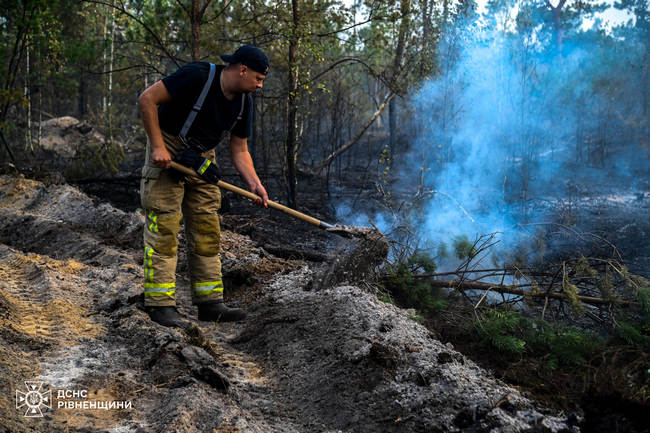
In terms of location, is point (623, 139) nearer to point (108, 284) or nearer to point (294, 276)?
point (294, 276)

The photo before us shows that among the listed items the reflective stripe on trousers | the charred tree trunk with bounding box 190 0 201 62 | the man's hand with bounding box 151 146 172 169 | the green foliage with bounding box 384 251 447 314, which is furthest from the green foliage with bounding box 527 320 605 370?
the charred tree trunk with bounding box 190 0 201 62

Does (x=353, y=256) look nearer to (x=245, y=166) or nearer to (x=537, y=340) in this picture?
(x=245, y=166)

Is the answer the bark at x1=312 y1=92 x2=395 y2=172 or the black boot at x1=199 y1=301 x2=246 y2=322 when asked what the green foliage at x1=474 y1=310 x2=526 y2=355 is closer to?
the black boot at x1=199 y1=301 x2=246 y2=322

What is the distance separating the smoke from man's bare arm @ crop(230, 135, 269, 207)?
3.06m

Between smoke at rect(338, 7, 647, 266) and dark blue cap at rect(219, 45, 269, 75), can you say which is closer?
dark blue cap at rect(219, 45, 269, 75)

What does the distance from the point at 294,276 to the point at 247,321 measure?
82cm

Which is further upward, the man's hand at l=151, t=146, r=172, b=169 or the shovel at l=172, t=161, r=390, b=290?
the man's hand at l=151, t=146, r=172, b=169

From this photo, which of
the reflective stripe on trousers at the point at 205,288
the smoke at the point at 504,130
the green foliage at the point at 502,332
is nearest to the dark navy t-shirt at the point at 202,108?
the reflective stripe on trousers at the point at 205,288

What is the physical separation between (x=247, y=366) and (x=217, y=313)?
0.76 m

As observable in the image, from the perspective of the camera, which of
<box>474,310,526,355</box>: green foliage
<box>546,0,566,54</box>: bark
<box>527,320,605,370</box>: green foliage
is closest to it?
<box>527,320,605,370</box>: green foliage

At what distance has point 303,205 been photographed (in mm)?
10938

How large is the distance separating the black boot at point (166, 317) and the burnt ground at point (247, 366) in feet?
0.29

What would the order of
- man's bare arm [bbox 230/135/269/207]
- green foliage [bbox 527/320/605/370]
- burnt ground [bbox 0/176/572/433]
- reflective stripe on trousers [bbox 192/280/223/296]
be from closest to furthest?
1. burnt ground [bbox 0/176/572/433]
2. green foliage [bbox 527/320/605/370]
3. reflective stripe on trousers [bbox 192/280/223/296]
4. man's bare arm [bbox 230/135/269/207]

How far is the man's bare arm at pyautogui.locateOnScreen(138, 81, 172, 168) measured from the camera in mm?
3418
